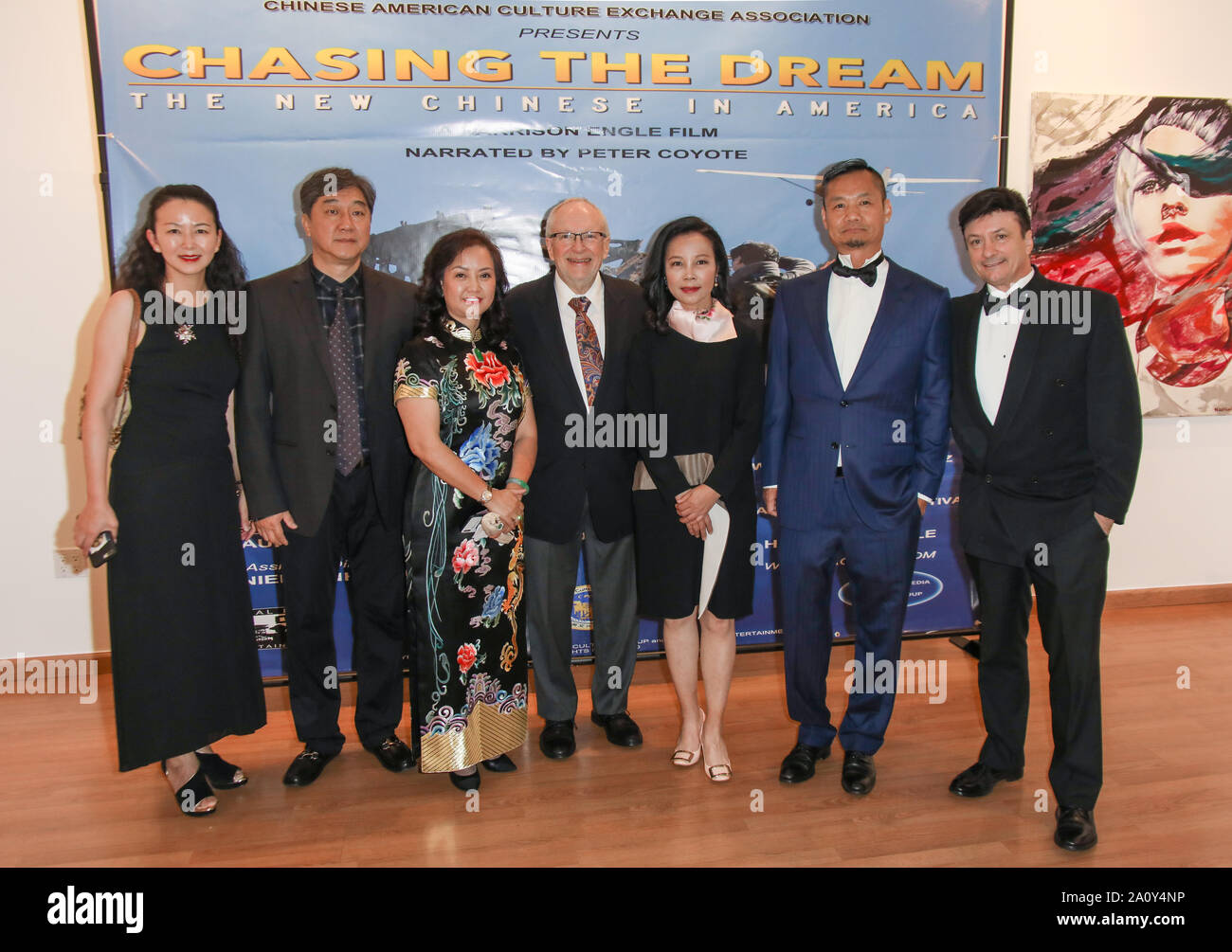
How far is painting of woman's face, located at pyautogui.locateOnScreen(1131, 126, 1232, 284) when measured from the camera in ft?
15.3

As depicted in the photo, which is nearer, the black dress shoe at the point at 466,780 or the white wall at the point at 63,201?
the black dress shoe at the point at 466,780

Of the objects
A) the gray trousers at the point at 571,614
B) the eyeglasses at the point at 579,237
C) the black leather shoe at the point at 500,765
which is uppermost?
the eyeglasses at the point at 579,237

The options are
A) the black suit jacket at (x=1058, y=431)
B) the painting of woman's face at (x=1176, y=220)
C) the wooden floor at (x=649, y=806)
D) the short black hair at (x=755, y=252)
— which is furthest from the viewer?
the painting of woman's face at (x=1176, y=220)

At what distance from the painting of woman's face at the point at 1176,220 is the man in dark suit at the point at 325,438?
388 centimetres

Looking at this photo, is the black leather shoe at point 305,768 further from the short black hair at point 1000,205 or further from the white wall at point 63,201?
the short black hair at point 1000,205

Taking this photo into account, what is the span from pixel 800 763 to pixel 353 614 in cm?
163

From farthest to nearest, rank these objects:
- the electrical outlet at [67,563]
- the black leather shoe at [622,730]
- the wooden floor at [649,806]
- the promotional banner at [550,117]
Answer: the electrical outlet at [67,563] → the promotional banner at [550,117] → the black leather shoe at [622,730] → the wooden floor at [649,806]

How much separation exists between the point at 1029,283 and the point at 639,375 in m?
1.20

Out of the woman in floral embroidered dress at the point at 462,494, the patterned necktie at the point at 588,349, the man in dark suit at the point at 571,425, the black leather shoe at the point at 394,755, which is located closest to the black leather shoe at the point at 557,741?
the man in dark suit at the point at 571,425

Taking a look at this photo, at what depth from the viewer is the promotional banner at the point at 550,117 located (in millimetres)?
3850

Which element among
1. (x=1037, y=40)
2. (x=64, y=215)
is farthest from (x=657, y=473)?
(x=1037, y=40)

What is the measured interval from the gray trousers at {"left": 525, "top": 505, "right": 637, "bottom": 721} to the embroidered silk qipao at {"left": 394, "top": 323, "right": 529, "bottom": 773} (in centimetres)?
22

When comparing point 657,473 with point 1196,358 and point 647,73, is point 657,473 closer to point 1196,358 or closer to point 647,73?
point 647,73

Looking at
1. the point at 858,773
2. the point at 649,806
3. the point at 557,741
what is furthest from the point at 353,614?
the point at 858,773
